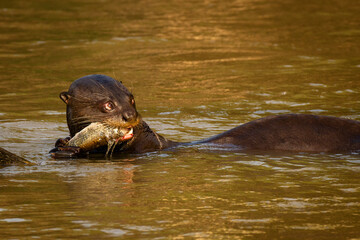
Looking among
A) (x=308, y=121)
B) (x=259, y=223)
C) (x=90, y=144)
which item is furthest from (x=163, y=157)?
(x=259, y=223)

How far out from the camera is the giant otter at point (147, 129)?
6.83 metres

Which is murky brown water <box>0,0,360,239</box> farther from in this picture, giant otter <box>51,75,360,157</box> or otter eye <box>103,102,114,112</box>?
otter eye <box>103,102,114,112</box>

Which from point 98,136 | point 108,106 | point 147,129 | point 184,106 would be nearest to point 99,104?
point 108,106

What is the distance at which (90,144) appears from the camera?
690 cm

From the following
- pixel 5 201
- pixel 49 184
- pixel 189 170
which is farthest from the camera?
pixel 189 170

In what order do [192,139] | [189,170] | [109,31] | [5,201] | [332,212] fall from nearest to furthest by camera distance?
[332,212] < [5,201] < [189,170] < [192,139] < [109,31]

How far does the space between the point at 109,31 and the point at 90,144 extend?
1002 cm

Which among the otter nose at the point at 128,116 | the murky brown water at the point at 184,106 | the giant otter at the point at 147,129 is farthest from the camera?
the giant otter at the point at 147,129

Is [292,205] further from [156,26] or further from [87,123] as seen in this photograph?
[156,26]

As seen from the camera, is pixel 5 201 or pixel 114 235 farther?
pixel 5 201

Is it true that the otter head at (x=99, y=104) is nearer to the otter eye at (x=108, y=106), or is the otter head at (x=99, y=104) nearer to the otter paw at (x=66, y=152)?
the otter eye at (x=108, y=106)

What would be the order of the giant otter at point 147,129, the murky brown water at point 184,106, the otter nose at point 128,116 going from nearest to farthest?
1. the murky brown water at point 184,106
2. the otter nose at point 128,116
3. the giant otter at point 147,129

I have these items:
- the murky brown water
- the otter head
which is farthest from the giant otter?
the murky brown water

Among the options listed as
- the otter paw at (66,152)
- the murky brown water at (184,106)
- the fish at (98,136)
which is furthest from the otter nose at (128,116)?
the otter paw at (66,152)
